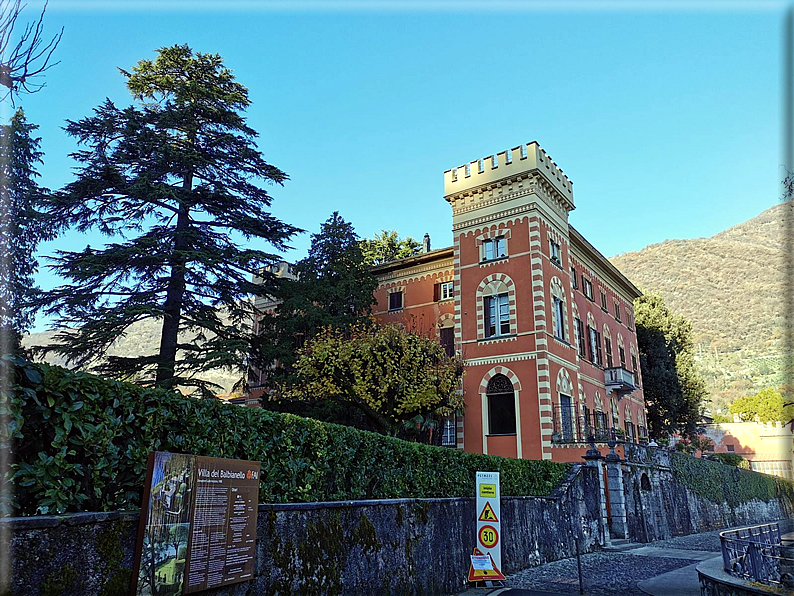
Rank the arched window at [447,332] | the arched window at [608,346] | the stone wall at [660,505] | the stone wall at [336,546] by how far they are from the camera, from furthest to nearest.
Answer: the arched window at [608,346] → the arched window at [447,332] → the stone wall at [660,505] → the stone wall at [336,546]

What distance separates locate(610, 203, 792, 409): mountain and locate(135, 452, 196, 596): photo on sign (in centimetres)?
8707

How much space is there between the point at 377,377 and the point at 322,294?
5383mm

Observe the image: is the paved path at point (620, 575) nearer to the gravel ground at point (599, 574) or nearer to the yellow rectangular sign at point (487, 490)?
the gravel ground at point (599, 574)

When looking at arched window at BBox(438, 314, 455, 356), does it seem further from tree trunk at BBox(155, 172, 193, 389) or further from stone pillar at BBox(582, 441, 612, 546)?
tree trunk at BBox(155, 172, 193, 389)

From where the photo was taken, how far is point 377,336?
2411 cm

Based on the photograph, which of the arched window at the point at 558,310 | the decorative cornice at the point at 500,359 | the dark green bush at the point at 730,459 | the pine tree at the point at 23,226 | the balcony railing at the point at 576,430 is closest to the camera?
the pine tree at the point at 23,226

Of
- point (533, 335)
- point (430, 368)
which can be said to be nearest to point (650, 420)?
point (533, 335)

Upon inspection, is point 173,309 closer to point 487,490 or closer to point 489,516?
point 487,490

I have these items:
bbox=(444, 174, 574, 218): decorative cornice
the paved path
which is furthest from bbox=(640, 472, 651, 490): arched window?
bbox=(444, 174, 574, 218): decorative cornice

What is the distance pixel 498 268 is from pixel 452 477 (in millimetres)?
15424

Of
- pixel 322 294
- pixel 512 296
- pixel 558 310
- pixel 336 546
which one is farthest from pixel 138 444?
pixel 558 310

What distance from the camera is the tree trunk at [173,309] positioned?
1931cm

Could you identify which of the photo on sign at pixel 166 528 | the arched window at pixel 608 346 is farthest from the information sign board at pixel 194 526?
the arched window at pixel 608 346

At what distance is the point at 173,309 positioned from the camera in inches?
790
